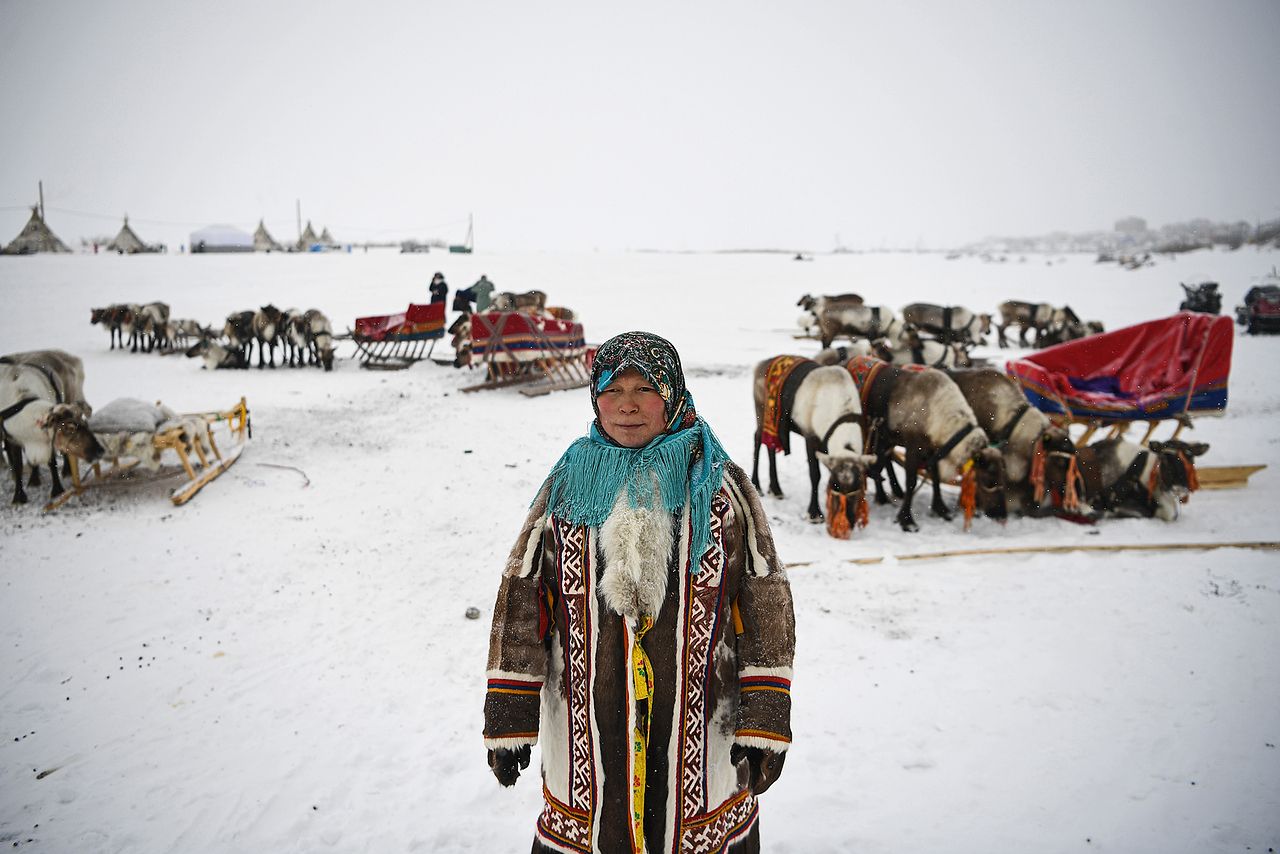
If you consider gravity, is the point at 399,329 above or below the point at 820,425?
above

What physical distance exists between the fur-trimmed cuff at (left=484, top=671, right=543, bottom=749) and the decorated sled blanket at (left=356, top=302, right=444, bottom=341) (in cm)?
1457

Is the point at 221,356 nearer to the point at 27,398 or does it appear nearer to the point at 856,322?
the point at 27,398

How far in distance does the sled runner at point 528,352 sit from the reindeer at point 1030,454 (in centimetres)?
790

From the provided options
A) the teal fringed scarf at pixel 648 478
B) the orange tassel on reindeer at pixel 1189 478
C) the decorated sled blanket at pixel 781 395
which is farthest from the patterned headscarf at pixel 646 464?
the orange tassel on reindeer at pixel 1189 478

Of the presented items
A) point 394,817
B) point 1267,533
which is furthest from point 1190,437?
point 394,817

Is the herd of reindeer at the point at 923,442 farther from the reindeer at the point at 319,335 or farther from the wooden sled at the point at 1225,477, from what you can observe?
the reindeer at the point at 319,335

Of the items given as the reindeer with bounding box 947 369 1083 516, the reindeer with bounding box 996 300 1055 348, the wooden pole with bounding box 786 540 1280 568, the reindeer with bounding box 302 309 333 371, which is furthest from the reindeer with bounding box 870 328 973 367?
the reindeer with bounding box 302 309 333 371

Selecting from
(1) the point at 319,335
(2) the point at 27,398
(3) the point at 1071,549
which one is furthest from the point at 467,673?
(1) the point at 319,335

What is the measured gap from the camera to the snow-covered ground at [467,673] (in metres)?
2.89

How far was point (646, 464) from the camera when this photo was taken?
1.76m

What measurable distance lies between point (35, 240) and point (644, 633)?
5088cm

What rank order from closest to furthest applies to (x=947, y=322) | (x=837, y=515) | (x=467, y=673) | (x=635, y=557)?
(x=635, y=557) < (x=467, y=673) < (x=837, y=515) < (x=947, y=322)

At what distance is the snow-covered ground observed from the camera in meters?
2.89

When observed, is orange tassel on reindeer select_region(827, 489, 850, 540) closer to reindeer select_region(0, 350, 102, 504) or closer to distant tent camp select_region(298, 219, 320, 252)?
reindeer select_region(0, 350, 102, 504)
